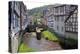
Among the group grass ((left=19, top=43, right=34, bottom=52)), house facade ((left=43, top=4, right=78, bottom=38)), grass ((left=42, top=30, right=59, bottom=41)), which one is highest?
house facade ((left=43, top=4, right=78, bottom=38))

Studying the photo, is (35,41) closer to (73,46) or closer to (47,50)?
(47,50)

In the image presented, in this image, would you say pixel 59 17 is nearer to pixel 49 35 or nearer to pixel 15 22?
pixel 49 35

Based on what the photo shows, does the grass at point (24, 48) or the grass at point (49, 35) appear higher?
the grass at point (49, 35)

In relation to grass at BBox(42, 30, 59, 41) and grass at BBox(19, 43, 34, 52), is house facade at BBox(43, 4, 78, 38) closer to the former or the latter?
grass at BBox(42, 30, 59, 41)

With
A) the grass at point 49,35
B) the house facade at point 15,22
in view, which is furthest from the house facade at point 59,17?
the house facade at point 15,22

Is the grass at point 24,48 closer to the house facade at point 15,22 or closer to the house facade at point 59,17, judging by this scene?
the house facade at point 15,22

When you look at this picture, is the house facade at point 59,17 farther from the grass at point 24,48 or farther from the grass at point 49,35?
the grass at point 24,48

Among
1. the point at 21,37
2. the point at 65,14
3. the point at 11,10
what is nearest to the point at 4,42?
the point at 21,37

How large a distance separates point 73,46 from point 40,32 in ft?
0.92

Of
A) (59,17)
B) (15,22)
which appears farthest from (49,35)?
(15,22)

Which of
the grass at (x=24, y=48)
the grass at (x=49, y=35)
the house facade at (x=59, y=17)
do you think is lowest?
the grass at (x=24, y=48)

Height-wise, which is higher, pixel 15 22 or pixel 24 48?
pixel 15 22

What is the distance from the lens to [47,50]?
1127mm

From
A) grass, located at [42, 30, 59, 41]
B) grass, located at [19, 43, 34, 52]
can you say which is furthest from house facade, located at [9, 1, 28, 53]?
grass, located at [42, 30, 59, 41]
